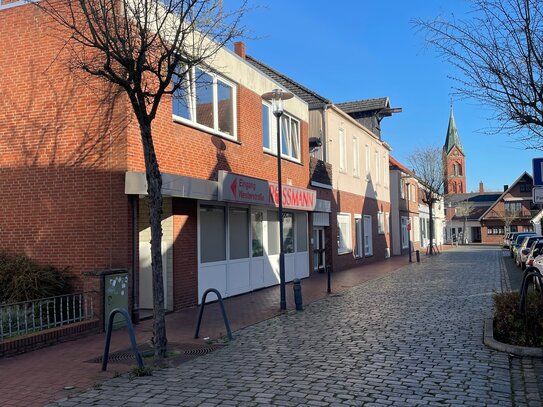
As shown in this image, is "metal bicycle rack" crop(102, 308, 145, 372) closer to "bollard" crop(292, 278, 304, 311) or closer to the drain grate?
the drain grate

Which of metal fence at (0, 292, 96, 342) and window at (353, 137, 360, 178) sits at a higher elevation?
window at (353, 137, 360, 178)

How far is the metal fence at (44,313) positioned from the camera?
7926 millimetres

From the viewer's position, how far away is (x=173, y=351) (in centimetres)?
755

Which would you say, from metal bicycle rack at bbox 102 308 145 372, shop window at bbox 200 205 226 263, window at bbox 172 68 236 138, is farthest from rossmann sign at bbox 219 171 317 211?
→ metal bicycle rack at bbox 102 308 145 372

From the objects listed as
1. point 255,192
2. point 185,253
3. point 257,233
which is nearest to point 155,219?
point 185,253

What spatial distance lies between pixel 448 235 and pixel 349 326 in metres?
73.1

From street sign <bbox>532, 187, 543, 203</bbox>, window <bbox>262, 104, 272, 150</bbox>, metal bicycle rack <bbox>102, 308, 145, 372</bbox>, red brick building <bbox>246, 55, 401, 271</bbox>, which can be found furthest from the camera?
red brick building <bbox>246, 55, 401, 271</bbox>

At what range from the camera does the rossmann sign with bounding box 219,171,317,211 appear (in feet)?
40.1

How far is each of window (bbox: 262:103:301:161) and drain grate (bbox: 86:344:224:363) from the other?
9.17 m

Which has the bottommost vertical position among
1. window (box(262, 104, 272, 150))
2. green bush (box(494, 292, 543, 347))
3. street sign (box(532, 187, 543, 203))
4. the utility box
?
green bush (box(494, 292, 543, 347))

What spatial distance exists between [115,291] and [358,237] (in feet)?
60.7

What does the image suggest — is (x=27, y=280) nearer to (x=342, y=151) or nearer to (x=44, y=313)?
(x=44, y=313)

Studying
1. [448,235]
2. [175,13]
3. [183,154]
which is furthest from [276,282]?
[448,235]

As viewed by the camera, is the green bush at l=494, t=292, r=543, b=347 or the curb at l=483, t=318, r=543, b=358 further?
the green bush at l=494, t=292, r=543, b=347
